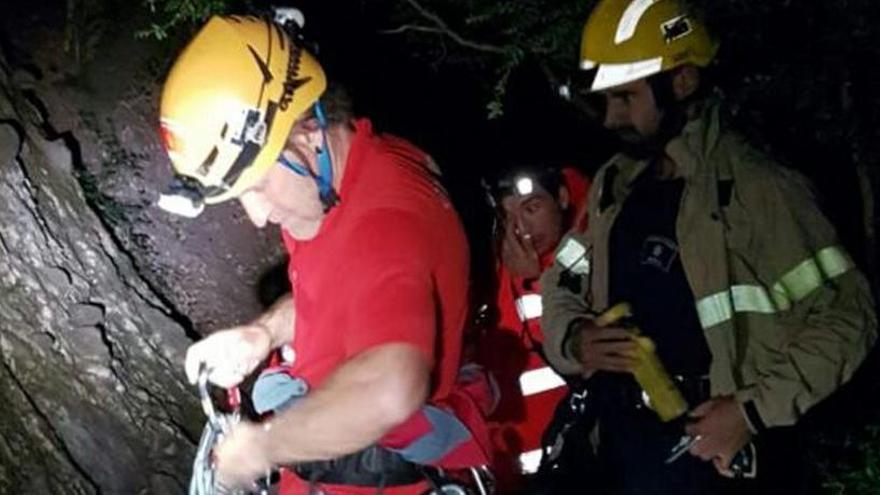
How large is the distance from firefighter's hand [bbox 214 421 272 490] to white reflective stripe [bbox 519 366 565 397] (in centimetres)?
175

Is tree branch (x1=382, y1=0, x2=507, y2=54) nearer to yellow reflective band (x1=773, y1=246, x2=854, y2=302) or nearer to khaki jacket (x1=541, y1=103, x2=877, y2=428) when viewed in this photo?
khaki jacket (x1=541, y1=103, x2=877, y2=428)

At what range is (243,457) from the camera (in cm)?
344

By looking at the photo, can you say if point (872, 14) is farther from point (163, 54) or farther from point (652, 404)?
point (163, 54)

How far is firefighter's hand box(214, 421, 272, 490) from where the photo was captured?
11.2 ft

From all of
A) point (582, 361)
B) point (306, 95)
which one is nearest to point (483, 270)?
point (582, 361)

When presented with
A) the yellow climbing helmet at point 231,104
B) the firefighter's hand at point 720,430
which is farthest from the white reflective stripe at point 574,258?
the yellow climbing helmet at point 231,104

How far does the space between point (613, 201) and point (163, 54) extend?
3.74 metres

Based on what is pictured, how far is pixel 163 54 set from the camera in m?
7.54

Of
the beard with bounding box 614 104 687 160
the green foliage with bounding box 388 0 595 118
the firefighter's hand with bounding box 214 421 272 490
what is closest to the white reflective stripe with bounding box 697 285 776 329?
the beard with bounding box 614 104 687 160

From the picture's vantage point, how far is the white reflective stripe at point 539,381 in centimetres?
511

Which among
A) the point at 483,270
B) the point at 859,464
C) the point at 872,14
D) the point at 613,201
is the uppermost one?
the point at 872,14

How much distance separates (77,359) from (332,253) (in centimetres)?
265

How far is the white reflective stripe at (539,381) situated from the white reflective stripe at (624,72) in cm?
114

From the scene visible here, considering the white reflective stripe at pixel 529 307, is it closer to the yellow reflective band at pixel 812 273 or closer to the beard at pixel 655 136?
the beard at pixel 655 136
